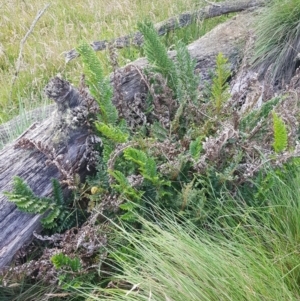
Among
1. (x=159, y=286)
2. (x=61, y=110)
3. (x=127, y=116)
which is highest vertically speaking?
(x=61, y=110)

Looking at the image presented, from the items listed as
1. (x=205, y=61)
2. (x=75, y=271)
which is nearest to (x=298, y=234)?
(x=75, y=271)

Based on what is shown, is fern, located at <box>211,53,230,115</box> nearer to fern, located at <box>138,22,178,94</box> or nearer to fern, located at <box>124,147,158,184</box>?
fern, located at <box>138,22,178,94</box>

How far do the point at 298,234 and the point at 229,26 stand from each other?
2.50 m

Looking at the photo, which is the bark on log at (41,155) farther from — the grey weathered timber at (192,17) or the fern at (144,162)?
the grey weathered timber at (192,17)

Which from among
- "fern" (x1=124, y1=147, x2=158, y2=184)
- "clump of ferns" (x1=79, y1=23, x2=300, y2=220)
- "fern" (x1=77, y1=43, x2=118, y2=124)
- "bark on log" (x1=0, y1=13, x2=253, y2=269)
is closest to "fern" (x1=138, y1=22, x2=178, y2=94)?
A: "clump of ferns" (x1=79, y1=23, x2=300, y2=220)

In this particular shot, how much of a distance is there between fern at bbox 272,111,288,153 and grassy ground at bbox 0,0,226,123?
91.8 inches

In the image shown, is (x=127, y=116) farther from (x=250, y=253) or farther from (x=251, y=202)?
(x=250, y=253)

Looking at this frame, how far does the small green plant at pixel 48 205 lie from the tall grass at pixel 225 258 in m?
0.33

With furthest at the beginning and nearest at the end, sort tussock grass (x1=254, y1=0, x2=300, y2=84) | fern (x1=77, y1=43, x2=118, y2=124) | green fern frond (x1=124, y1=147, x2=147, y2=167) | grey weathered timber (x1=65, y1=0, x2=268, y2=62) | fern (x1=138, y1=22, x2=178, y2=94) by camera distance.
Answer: grey weathered timber (x1=65, y1=0, x2=268, y2=62), tussock grass (x1=254, y1=0, x2=300, y2=84), fern (x1=138, y1=22, x2=178, y2=94), fern (x1=77, y1=43, x2=118, y2=124), green fern frond (x1=124, y1=147, x2=147, y2=167)

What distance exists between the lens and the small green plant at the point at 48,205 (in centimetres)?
245

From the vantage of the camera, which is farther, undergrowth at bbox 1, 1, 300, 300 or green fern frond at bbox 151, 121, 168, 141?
green fern frond at bbox 151, 121, 168, 141

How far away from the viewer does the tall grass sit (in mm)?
2033

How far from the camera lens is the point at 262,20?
411 cm

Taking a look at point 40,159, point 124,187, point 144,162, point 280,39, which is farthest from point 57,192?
point 280,39
